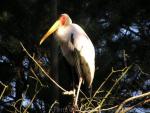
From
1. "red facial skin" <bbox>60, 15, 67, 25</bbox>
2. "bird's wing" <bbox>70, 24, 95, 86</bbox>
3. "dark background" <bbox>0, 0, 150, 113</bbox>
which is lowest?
"dark background" <bbox>0, 0, 150, 113</bbox>

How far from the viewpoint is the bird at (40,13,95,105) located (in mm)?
4309

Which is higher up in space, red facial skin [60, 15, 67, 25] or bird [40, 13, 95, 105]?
red facial skin [60, 15, 67, 25]

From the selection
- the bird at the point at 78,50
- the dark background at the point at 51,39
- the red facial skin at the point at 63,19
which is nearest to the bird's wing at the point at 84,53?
the bird at the point at 78,50

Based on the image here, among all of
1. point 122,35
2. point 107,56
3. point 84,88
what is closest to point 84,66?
point 84,88

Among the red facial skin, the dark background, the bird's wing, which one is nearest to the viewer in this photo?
the bird's wing

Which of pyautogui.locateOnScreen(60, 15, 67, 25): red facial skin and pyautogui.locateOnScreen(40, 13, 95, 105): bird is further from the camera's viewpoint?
pyautogui.locateOnScreen(60, 15, 67, 25): red facial skin

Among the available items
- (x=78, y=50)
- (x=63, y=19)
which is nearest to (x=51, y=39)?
(x=63, y=19)

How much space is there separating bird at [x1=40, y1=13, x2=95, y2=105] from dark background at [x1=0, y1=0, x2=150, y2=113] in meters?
0.92

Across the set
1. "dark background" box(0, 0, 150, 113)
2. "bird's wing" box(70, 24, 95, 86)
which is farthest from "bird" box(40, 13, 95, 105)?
"dark background" box(0, 0, 150, 113)

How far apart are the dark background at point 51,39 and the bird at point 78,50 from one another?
36.2 inches

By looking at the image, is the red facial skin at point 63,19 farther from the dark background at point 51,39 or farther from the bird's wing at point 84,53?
the dark background at point 51,39

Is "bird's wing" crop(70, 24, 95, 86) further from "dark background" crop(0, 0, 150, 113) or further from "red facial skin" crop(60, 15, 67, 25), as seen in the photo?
"dark background" crop(0, 0, 150, 113)

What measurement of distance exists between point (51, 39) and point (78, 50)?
4.40 ft

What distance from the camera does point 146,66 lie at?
546 cm
